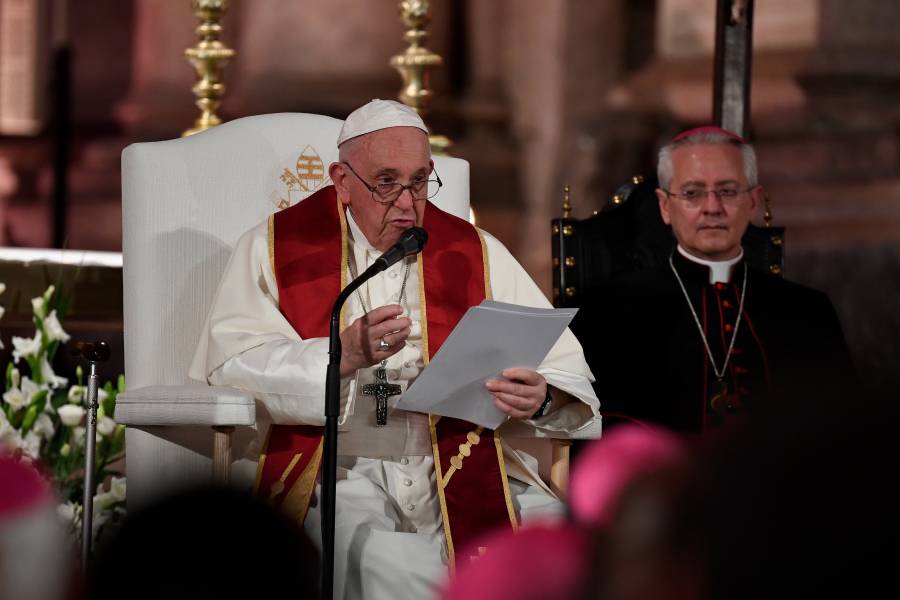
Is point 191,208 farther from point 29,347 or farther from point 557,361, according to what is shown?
point 557,361

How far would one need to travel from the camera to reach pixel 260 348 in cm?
353

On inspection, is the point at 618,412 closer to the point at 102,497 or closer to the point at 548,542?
the point at 102,497

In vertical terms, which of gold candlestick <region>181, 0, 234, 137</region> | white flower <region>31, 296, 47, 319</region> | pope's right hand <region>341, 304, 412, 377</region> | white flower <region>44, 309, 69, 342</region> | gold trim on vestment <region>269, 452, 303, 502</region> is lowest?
gold trim on vestment <region>269, 452, 303, 502</region>

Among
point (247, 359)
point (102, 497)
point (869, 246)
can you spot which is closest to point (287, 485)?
point (247, 359)

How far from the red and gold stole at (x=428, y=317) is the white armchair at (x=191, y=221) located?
0.69 feet

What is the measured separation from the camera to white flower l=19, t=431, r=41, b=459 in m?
4.34

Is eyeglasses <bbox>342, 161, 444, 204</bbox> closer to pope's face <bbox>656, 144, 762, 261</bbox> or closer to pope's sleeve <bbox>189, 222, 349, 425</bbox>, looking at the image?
pope's sleeve <bbox>189, 222, 349, 425</bbox>

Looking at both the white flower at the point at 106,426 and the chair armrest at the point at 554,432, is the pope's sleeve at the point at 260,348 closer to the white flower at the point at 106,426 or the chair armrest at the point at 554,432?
the chair armrest at the point at 554,432

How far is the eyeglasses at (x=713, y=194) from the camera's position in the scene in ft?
14.1

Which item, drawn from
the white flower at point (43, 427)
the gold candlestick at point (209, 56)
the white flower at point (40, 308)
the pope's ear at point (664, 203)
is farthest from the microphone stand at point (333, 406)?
the gold candlestick at point (209, 56)

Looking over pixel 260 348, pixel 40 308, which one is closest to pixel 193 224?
pixel 260 348

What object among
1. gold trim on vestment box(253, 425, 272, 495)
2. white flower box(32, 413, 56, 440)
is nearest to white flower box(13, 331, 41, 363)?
white flower box(32, 413, 56, 440)

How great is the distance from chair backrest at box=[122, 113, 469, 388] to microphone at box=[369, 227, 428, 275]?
121 centimetres

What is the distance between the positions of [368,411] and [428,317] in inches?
13.4
